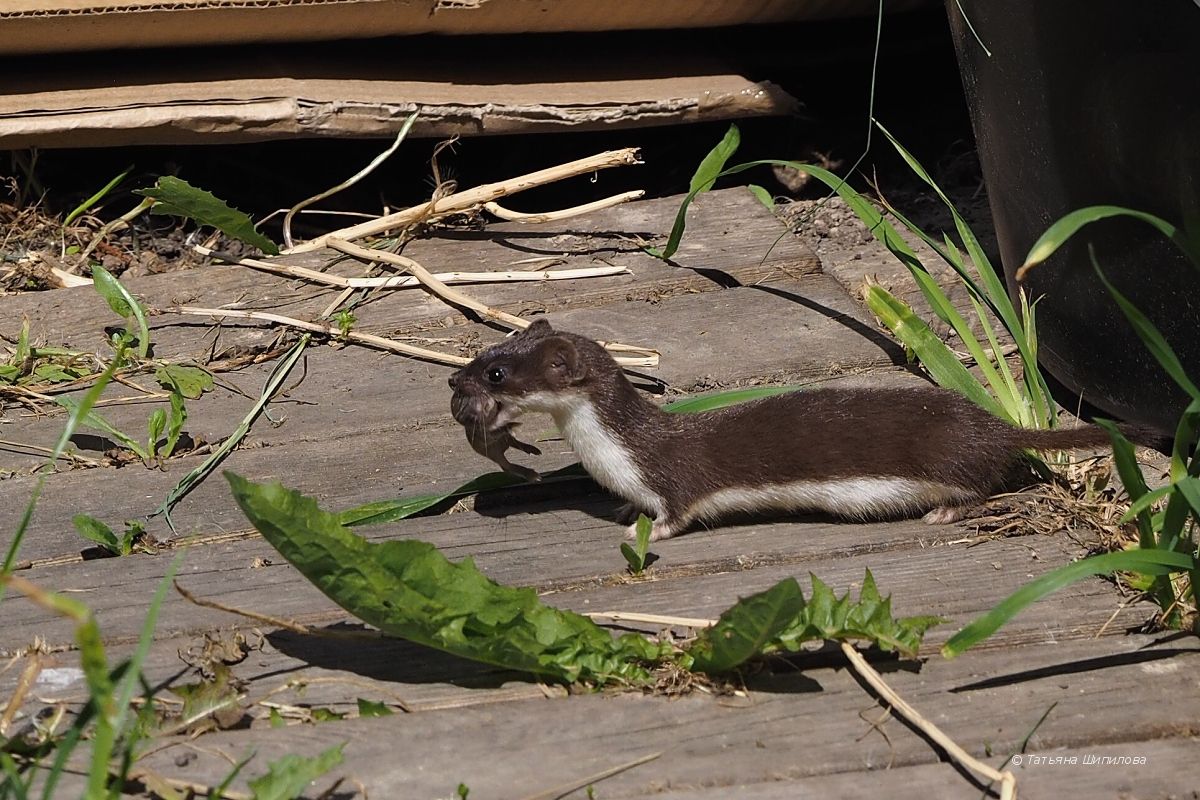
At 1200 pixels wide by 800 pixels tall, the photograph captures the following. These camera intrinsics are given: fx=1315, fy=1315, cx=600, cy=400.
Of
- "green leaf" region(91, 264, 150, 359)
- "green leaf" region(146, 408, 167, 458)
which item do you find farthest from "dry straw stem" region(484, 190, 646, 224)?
"green leaf" region(146, 408, 167, 458)

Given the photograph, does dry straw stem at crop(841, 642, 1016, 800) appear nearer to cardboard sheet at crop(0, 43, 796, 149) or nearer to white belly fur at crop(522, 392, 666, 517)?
white belly fur at crop(522, 392, 666, 517)

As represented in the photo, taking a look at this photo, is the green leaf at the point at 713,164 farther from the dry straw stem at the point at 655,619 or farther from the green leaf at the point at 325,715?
the green leaf at the point at 325,715

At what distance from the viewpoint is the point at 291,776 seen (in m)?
1.99

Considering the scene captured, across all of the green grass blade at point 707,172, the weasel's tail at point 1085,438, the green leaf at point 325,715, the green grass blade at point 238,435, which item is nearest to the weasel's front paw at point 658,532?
the weasel's tail at point 1085,438

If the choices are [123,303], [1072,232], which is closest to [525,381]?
[1072,232]

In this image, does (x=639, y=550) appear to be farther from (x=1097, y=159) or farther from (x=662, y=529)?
(x=1097, y=159)

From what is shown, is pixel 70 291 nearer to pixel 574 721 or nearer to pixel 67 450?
pixel 67 450

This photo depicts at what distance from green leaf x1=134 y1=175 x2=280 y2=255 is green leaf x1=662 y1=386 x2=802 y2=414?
5.79 feet

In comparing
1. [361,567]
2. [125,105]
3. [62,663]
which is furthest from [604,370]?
[125,105]

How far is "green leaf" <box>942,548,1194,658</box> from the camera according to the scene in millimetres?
2158

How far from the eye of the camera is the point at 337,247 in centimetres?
465

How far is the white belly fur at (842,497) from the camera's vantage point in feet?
10.1

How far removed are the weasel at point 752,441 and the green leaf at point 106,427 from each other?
902 mm

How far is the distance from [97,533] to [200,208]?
1693mm
